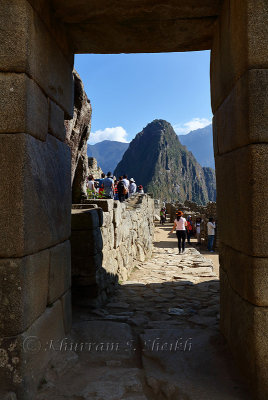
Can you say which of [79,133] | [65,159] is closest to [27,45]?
[65,159]

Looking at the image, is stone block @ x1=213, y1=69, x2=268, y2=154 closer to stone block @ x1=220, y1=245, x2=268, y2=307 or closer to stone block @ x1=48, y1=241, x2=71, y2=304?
stone block @ x1=220, y1=245, x2=268, y2=307

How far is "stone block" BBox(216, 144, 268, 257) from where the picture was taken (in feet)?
6.36

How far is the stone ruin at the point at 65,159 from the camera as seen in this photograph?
6.14 ft

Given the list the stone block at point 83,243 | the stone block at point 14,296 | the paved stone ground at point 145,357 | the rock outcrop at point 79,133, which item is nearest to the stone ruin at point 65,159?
the stone block at point 14,296

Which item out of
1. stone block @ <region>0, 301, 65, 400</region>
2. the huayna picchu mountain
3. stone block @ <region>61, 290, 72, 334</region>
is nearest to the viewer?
stone block @ <region>0, 301, 65, 400</region>

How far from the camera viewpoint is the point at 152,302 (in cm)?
438

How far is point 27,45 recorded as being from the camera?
76.1 inches

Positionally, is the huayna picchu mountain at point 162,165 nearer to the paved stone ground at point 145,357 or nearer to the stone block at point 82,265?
the stone block at point 82,265

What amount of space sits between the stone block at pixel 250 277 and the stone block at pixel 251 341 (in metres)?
0.06

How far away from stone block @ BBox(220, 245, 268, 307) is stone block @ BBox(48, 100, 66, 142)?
5.77ft

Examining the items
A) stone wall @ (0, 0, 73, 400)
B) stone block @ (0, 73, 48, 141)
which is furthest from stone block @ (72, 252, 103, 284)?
stone block @ (0, 73, 48, 141)

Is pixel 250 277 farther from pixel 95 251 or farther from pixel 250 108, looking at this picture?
pixel 95 251

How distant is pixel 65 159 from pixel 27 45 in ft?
3.56

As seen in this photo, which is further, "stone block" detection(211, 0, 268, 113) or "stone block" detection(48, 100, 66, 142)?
"stone block" detection(48, 100, 66, 142)
